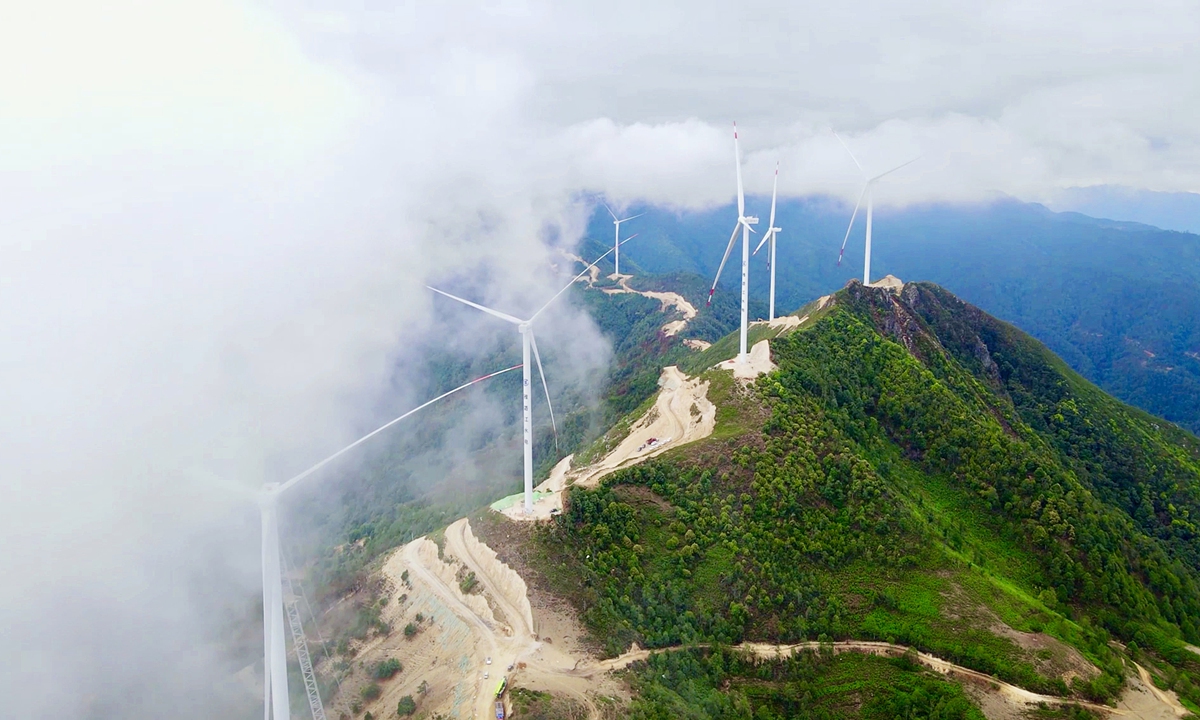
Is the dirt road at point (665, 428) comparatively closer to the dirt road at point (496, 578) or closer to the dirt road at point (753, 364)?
the dirt road at point (753, 364)

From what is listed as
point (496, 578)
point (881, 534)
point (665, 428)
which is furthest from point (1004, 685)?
point (496, 578)

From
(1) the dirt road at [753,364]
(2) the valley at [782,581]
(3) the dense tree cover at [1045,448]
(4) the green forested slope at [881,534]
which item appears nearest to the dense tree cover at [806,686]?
(2) the valley at [782,581]

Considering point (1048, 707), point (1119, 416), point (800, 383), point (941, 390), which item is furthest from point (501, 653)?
point (1119, 416)

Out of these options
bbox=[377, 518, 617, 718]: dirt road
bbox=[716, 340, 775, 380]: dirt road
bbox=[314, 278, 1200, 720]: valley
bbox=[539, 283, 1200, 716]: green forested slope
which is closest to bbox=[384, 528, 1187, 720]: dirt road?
bbox=[377, 518, 617, 718]: dirt road

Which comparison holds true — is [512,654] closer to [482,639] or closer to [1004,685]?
[482,639]

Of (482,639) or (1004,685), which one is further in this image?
(1004,685)

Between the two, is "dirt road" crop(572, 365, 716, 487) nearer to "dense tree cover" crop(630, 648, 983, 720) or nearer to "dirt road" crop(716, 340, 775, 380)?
"dirt road" crop(716, 340, 775, 380)
